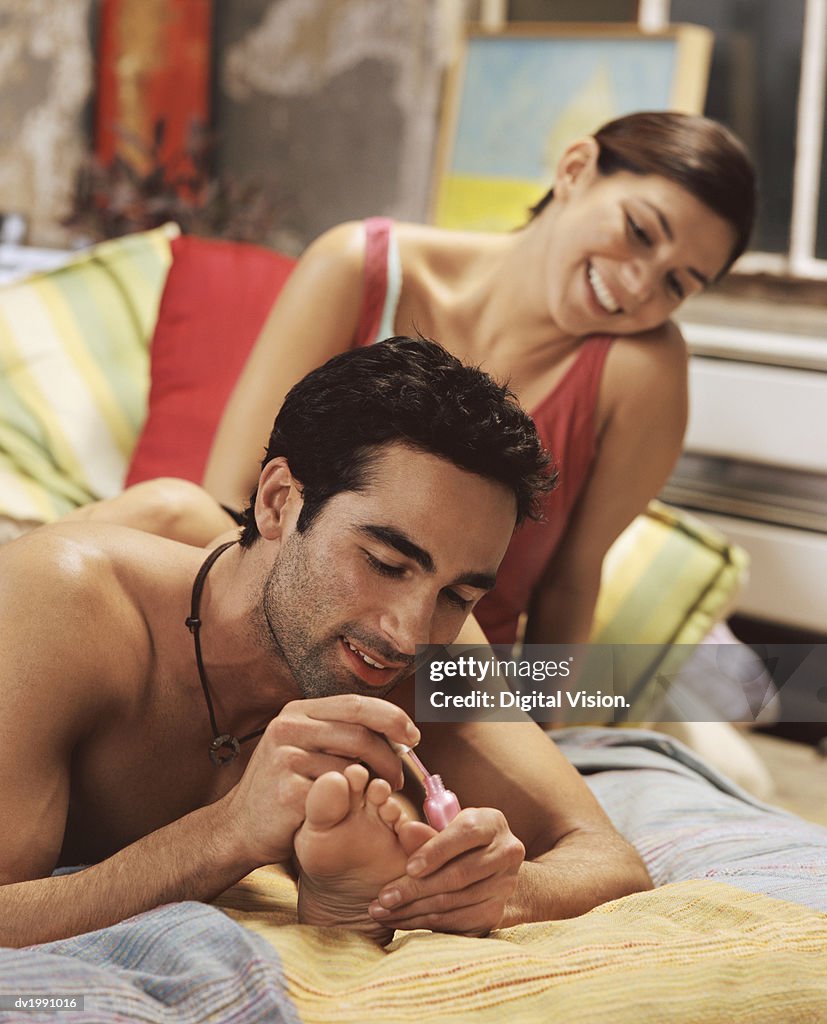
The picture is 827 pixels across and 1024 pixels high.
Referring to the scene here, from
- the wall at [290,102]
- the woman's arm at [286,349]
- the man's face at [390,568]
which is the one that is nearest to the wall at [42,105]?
the wall at [290,102]

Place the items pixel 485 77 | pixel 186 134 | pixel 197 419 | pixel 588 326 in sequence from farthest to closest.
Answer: pixel 186 134 < pixel 485 77 < pixel 197 419 < pixel 588 326

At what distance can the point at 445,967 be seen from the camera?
0.78 metres

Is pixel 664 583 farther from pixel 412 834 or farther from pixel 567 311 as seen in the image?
pixel 412 834

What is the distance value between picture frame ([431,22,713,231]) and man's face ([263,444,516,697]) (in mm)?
1578

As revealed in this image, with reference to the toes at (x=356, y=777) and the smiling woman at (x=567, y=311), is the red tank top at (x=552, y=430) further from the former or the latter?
the toes at (x=356, y=777)

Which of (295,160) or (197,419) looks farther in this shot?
(295,160)

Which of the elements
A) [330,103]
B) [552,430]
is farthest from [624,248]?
[330,103]

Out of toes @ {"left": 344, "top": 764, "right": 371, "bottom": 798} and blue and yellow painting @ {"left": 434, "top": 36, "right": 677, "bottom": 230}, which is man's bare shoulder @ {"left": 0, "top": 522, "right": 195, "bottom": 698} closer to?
toes @ {"left": 344, "top": 764, "right": 371, "bottom": 798}

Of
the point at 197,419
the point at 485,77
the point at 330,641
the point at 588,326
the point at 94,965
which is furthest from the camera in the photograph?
the point at 485,77

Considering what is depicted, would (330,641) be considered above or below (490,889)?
above

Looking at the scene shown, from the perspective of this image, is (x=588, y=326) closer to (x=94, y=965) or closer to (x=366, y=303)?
(x=366, y=303)

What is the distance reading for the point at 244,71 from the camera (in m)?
3.05

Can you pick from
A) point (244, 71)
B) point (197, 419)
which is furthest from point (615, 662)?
point (244, 71)

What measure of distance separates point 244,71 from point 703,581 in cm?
180
